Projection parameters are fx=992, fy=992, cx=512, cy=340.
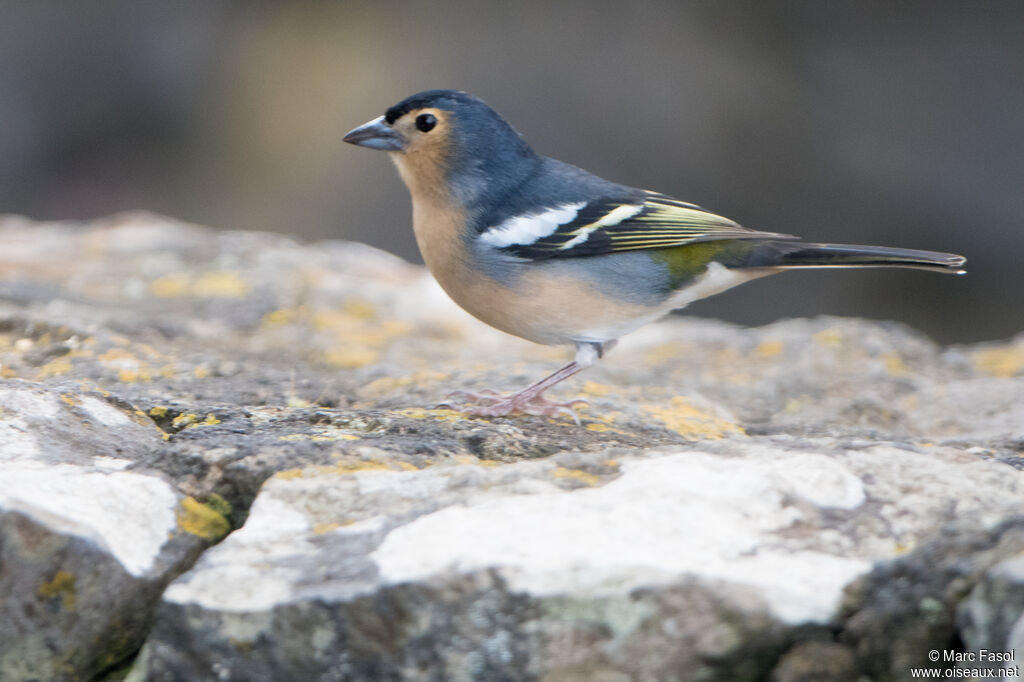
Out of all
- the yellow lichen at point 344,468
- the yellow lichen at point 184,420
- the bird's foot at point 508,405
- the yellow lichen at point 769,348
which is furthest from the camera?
the yellow lichen at point 769,348

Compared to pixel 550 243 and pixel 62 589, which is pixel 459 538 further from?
pixel 550 243

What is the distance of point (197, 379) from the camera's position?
154 inches

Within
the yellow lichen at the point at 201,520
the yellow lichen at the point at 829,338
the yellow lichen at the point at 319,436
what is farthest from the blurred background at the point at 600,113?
the yellow lichen at the point at 201,520

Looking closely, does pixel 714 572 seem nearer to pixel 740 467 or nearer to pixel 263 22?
pixel 740 467

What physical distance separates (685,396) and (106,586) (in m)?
2.61

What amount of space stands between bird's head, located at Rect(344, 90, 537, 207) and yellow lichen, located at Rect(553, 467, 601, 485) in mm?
1963

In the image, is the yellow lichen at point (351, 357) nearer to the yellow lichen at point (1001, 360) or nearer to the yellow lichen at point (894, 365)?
the yellow lichen at point (894, 365)

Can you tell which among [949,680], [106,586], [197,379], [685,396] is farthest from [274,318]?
[949,680]

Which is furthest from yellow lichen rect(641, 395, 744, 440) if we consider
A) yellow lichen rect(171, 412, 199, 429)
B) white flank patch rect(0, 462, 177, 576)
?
white flank patch rect(0, 462, 177, 576)

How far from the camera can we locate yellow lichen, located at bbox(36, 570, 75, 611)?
221 cm

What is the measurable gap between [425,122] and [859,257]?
1.95m

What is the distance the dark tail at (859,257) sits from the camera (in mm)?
3953

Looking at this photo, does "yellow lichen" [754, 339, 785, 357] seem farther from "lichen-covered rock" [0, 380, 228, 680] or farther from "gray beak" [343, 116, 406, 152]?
"lichen-covered rock" [0, 380, 228, 680]

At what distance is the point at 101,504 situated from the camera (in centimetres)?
244
